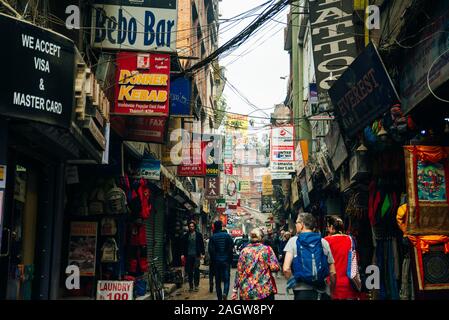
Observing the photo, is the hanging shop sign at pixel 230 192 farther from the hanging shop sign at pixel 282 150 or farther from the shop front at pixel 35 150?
the shop front at pixel 35 150

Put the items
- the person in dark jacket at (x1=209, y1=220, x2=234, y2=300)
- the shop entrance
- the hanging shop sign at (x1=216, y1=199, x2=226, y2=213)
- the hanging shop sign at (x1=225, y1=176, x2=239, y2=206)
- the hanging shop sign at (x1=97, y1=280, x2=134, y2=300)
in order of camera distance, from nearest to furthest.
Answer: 1. the shop entrance
2. the hanging shop sign at (x1=97, y1=280, x2=134, y2=300)
3. the person in dark jacket at (x1=209, y1=220, x2=234, y2=300)
4. the hanging shop sign at (x1=216, y1=199, x2=226, y2=213)
5. the hanging shop sign at (x1=225, y1=176, x2=239, y2=206)

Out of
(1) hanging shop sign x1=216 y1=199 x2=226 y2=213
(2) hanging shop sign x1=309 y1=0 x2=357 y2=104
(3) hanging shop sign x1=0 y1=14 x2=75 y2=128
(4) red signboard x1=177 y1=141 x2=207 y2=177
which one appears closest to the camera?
(3) hanging shop sign x1=0 y1=14 x2=75 y2=128

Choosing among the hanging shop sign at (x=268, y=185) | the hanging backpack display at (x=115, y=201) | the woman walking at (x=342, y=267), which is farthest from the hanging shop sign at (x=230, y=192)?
the woman walking at (x=342, y=267)

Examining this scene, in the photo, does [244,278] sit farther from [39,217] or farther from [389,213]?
[39,217]

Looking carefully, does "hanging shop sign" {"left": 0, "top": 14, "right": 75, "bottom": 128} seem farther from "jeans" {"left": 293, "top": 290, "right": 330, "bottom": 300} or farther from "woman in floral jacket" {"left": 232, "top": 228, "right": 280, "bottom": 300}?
"jeans" {"left": 293, "top": 290, "right": 330, "bottom": 300}

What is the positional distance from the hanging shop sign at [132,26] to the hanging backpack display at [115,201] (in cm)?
299

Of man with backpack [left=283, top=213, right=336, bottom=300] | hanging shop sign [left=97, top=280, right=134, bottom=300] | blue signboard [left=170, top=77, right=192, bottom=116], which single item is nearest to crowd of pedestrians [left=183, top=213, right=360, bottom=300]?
man with backpack [left=283, top=213, right=336, bottom=300]

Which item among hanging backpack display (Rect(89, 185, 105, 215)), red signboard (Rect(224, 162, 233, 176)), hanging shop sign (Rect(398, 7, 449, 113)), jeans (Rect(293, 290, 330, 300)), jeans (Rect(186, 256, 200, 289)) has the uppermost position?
red signboard (Rect(224, 162, 233, 176))

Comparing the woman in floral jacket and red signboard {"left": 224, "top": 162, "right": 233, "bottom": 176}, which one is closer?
the woman in floral jacket

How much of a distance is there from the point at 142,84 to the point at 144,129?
7.66ft

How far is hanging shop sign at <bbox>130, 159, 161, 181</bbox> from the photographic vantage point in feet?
44.3

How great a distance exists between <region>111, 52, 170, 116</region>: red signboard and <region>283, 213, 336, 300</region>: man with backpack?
4.48 m

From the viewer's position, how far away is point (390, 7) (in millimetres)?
10258

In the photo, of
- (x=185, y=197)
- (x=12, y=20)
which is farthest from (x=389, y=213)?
(x=185, y=197)
